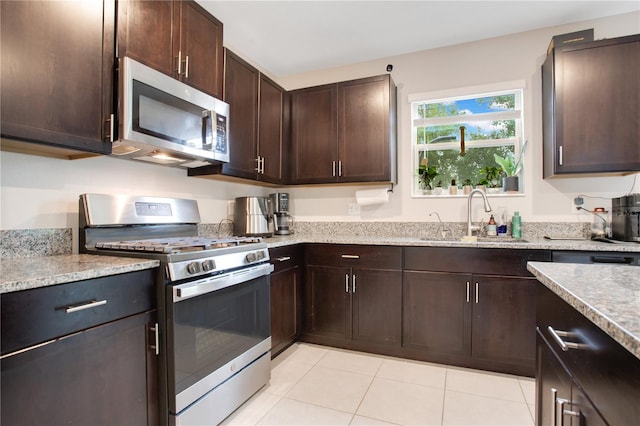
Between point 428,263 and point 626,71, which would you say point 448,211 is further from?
point 626,71

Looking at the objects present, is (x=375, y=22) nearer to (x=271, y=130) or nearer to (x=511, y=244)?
(x=271, y=130)

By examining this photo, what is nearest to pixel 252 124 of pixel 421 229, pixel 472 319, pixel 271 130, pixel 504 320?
pixel 271 130

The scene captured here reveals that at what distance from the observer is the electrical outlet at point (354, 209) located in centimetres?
322

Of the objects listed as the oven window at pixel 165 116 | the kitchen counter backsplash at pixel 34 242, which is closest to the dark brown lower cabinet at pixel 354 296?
the oven window at pixel 165 116

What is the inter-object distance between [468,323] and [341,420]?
1.16 meters

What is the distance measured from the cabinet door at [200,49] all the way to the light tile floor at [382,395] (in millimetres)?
2013

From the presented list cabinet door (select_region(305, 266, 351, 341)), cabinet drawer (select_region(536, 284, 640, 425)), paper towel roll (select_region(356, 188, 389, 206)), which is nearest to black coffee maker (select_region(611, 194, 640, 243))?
paper towel roll (select_region(356, 188, 389, 206))

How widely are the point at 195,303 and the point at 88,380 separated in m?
0.48

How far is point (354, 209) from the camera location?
10.6ft

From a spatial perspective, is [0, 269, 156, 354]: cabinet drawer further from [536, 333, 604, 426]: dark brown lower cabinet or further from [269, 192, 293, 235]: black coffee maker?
[269, 192, 293, 235]: black coffee maker

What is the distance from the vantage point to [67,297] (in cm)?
112

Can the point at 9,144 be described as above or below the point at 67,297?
above

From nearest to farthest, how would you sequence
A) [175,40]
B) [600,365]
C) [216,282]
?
1. [600,365]
2. [216,282]
3. [175,40]

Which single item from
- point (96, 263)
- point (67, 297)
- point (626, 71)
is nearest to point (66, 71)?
point (96, 263)
